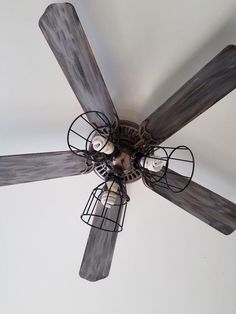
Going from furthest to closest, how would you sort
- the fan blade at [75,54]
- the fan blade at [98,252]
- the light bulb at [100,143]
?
the fan blade at [98,252] < the light bulb at [100,143] < the fan blade at [75,54]

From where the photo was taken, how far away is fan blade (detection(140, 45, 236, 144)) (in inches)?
25.4

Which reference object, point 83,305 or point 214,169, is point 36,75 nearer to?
point 214,169

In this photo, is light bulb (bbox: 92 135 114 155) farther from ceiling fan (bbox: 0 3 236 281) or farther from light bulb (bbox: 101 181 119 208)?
light bulb (bbox: 101 181 119 208)

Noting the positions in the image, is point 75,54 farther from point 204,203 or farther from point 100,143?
point 204,203

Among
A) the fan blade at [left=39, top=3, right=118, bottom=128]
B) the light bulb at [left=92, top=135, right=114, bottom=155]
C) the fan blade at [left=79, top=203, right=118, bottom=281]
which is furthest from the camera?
the fan blade at [left=79, top=203, right=118, bottom=281]

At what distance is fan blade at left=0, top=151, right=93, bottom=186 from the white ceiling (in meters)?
0.15

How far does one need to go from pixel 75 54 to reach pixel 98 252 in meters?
0.60

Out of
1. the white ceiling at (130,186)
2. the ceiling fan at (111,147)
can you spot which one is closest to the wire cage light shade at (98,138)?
the ceiling fan at (111,147)

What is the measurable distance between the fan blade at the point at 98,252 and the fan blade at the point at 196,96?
30cm

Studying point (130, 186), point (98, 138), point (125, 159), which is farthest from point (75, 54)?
point (130, 186)

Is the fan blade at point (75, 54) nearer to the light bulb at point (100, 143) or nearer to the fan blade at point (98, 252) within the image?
the light bulb at point (100, 143)

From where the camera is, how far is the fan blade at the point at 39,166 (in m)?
0.83

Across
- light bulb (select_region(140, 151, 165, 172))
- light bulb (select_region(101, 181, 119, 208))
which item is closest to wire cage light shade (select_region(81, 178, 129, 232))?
light bulb (select_region(101, 181, 119, 208))

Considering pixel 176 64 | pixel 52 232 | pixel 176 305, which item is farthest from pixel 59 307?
pixel 176 64
